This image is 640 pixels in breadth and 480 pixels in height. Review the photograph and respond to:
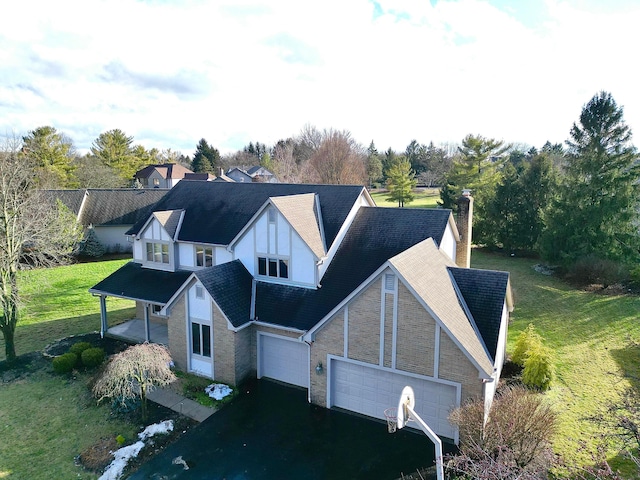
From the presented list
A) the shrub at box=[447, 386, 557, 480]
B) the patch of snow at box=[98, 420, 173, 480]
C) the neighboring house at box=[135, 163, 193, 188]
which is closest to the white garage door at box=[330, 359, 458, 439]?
the shrub at box=[447, 386, 557, 480]

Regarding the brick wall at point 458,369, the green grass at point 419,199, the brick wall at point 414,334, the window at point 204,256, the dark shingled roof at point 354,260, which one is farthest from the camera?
the green grass at point 419,199

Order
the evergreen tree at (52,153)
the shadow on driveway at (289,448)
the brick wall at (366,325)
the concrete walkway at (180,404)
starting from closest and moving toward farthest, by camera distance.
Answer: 1. the shadow on driveway at (289,448)
2. the brick wall at (366,325)
3. the concrete walkway at (180,404)
4. the evergreen tree at (52,153)

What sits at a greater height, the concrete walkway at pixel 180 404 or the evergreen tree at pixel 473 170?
the evergreen tree at pixel 473 170

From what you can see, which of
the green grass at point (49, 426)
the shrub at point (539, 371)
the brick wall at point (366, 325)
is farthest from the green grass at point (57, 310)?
the shrub at point (539, 371)

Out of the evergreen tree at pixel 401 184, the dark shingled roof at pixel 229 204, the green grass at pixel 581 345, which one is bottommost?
the green grass at pixel 581 345

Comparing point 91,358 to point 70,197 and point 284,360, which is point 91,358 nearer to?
point 284,360

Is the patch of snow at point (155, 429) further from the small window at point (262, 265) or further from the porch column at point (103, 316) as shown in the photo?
the porch column at point (103, 316)

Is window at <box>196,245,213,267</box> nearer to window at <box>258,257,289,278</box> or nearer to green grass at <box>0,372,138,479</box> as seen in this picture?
window at <box>258,257,289,278</box>
